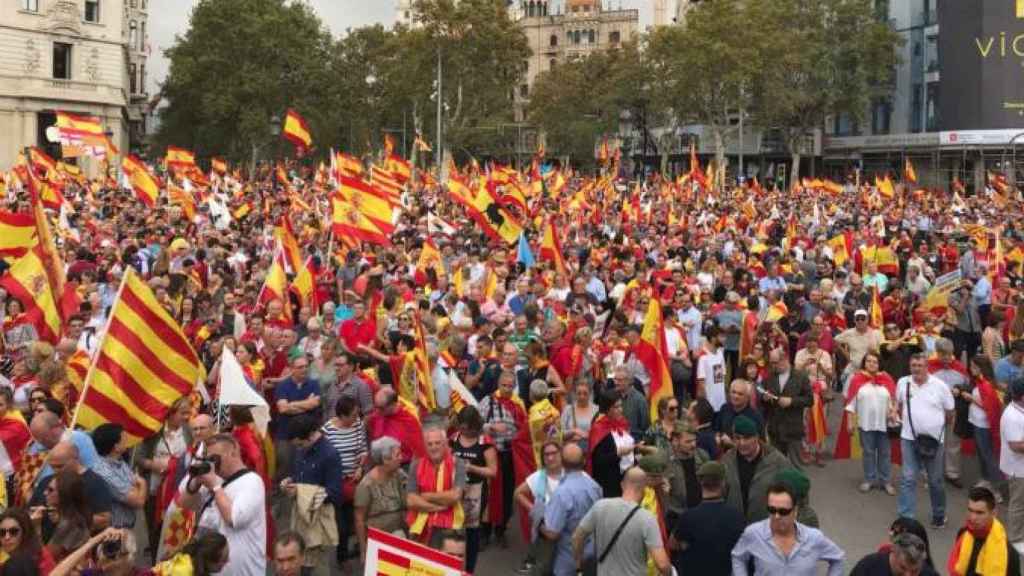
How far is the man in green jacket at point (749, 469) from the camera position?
650 centimetres

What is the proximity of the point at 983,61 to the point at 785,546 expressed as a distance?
52.1 meters

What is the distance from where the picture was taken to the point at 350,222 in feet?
50.4

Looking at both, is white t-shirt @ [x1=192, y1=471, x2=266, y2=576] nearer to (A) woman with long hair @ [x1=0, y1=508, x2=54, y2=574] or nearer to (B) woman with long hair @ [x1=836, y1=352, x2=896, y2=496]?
(A) woman with long hair @ [x1=0, y1=508, x2=54, y2=574]

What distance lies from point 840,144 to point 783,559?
6711 cm

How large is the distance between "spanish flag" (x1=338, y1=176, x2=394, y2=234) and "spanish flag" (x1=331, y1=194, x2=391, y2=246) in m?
0.06

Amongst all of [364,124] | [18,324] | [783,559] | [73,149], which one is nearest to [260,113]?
[364,124]

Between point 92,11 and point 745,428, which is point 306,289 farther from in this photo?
point 92,11

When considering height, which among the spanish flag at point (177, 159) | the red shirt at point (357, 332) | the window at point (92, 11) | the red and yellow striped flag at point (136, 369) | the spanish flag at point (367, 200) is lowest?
the red shirt at point (357, 332)

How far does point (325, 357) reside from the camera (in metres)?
9.02

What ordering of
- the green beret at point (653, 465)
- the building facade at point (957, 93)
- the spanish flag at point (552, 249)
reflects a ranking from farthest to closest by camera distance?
1. the building facade at point (957, 93)
2. the spanish flag at point (552, 249)
3. the green beret at point (653, 465)

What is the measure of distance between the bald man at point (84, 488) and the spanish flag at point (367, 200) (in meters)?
9.56

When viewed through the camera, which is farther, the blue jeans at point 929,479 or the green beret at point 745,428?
the blue jeans at point 929,479

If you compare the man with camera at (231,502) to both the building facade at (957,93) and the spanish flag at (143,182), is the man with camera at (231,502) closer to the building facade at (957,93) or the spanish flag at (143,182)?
the spanish flag at (143,182)

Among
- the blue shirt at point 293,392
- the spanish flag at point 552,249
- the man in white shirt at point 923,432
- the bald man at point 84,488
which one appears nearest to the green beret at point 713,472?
the bald man at point 84,488
